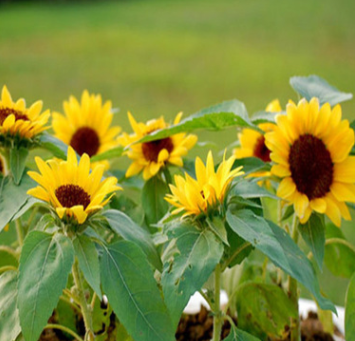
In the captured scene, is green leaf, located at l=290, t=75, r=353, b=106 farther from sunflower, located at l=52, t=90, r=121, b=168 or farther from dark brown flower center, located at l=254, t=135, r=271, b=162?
sunflower, located at l=52, t=90, r=121, b=168

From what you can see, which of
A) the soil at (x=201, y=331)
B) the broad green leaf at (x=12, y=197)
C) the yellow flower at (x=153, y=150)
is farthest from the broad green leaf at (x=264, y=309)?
the broad green leaf at (x=12, y=197)

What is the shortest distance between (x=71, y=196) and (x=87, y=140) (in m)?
0.48

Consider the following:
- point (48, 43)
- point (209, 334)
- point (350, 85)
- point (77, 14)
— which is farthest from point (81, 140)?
point (77, 14)

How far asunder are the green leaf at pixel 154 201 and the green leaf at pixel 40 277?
0.98 feet

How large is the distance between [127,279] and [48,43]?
5.32 meters

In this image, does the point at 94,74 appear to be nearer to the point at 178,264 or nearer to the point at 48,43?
the point at 48,43

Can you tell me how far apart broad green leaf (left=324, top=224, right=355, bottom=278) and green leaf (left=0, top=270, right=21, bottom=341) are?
520 millimetres

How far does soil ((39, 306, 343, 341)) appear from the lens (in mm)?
1127

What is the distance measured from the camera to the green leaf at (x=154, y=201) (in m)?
1.04

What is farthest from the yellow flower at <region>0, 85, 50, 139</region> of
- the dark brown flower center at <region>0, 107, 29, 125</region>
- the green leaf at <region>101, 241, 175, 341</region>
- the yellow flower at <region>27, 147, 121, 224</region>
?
the green leaf at <region>101, 241, 175, 341</region>

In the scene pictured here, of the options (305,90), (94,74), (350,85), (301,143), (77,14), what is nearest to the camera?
(301,143)

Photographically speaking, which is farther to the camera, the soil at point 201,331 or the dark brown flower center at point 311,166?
the soil at point 201,331

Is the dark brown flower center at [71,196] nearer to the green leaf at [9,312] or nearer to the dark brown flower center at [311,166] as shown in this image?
the green leaf at [9,312]

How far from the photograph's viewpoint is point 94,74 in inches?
191
